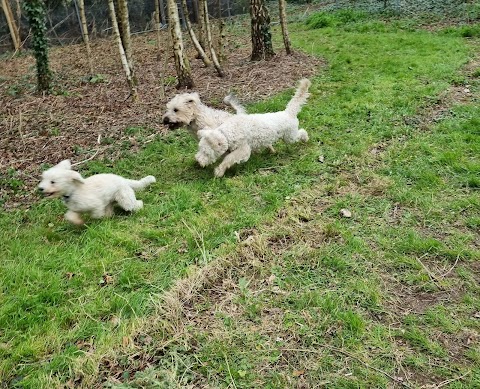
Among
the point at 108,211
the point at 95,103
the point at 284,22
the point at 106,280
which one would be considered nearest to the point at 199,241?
the point at 106,280

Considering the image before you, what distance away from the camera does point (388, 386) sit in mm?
2875

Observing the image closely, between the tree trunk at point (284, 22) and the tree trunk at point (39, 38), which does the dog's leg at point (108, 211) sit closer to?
the tree trunk at point (39, 38)

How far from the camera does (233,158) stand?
5773mm

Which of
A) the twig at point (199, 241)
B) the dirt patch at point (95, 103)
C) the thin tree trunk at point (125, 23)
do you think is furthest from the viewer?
the thin tree trunk at point (125, 23)

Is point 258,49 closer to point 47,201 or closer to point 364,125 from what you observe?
point 364,125

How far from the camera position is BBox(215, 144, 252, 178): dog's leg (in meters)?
5.75

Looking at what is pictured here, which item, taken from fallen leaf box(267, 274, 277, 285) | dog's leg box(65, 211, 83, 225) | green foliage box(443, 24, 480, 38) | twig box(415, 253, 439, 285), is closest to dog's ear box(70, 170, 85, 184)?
dog's leg box(65, 211, 83, 225)

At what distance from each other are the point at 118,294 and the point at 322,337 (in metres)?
1.86

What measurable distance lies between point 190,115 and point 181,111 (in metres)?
0.15

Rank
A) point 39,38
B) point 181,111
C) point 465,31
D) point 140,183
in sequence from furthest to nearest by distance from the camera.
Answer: point 465,31
point 39,38
point 181,111
point 140,183

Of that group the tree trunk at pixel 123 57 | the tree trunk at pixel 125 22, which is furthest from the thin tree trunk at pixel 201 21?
the tree trunk at pixel 123 57

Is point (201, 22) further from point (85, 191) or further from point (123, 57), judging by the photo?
point (85, 191)

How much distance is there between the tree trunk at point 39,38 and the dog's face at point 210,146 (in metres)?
6.26

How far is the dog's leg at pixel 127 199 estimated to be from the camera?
4.89m
